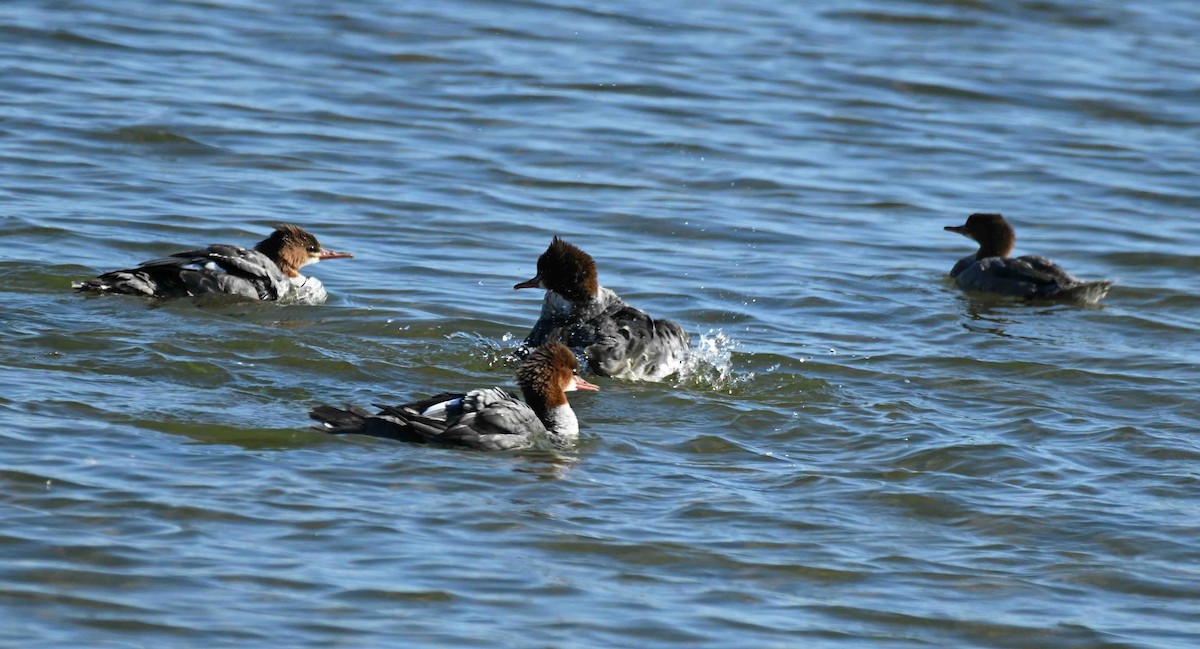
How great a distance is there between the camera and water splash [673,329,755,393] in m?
10.4

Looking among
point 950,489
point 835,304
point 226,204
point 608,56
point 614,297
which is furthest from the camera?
point 608,56

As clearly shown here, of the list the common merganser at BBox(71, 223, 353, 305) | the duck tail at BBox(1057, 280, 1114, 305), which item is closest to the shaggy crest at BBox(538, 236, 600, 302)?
the common merganser at BBox(71, 223, 353, 305)

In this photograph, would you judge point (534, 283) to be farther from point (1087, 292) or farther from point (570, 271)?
point (1087, 292)

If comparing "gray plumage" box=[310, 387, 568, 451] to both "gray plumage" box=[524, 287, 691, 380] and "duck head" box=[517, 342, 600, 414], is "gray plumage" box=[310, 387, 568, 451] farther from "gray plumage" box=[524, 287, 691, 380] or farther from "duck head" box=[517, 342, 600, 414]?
"gray plumage" box=[524, 287, 691, 380]

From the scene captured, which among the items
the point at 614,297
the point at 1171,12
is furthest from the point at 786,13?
the point at 614,297

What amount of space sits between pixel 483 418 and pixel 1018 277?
22.3 ft

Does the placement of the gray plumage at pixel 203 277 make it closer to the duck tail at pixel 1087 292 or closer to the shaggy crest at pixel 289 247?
the shaggy crest at pixel 289 247

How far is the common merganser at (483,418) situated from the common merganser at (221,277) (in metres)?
2.92

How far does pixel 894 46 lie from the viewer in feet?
75.6

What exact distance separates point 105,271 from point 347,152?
15.9ft

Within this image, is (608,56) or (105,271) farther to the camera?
(608,56)

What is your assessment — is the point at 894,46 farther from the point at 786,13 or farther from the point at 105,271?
the point at 105,271

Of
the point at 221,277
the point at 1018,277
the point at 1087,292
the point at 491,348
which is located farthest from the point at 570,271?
the point at 1087,292

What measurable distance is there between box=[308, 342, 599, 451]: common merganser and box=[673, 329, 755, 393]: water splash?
1458 millimetres
